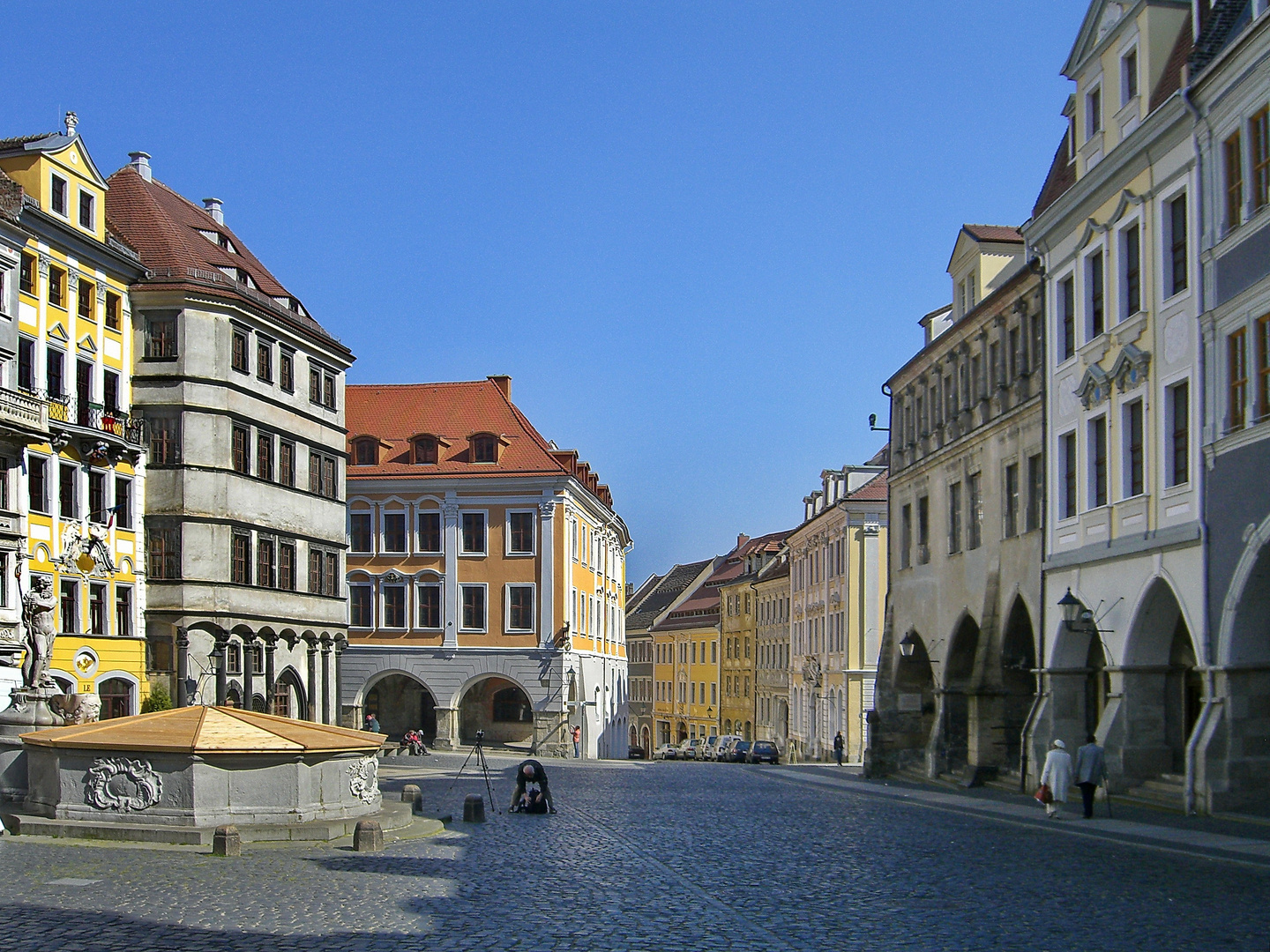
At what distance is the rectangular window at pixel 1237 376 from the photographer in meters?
25.1

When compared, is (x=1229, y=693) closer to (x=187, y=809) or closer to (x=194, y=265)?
(x=187, y=809)

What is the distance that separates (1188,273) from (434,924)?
19.0 meters

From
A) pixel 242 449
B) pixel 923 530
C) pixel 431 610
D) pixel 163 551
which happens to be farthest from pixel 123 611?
pixel 923 530

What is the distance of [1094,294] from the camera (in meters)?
32.0

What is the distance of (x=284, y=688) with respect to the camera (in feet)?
168

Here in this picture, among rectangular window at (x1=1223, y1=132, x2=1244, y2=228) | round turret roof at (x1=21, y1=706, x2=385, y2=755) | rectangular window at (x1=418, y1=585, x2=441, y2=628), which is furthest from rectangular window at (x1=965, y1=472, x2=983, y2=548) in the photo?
rectangular window at (x1=418, y1=585, x2=441, y2=628)

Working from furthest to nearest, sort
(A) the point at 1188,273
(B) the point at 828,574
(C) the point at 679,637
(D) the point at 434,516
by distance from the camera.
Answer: (C) the point at 679,637 < (B) the point at 828,574 < (D) the point at 434,516 < (A) the point at 1188,273

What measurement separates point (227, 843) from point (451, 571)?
47.0 m

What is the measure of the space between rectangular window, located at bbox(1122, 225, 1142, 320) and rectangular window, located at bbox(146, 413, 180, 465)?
1132 inches

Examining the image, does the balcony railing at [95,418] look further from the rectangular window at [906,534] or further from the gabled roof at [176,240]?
the rectangular window at [906,534]

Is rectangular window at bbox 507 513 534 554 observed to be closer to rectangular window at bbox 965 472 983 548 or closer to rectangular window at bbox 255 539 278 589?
rectangular window at bbox 255 539 278 589

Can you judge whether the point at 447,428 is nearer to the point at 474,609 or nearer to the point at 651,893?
the point at 474,609

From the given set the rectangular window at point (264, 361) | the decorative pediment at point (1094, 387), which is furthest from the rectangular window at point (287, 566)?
the decorative pediment at point (1094, 387)

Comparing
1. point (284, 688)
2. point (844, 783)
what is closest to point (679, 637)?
point (284, 688)
